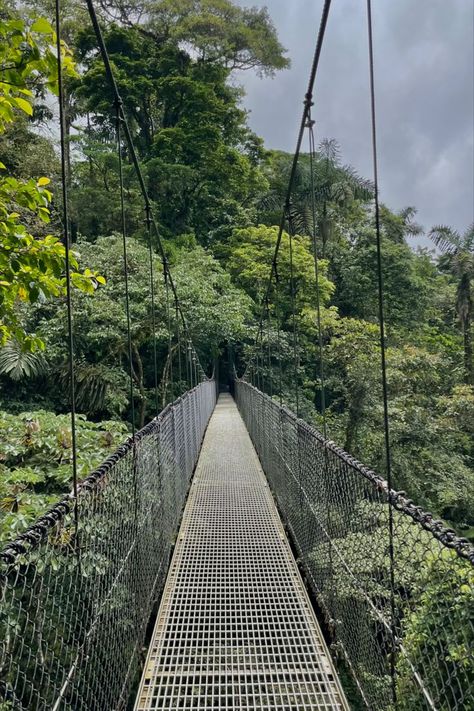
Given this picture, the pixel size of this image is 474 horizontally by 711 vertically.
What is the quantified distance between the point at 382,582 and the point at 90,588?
83cm

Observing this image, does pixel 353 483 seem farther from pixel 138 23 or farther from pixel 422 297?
pixel 138 23

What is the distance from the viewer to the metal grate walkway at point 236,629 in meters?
1.31

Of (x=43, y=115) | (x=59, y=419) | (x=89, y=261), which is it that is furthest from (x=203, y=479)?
(x=43, y=115)

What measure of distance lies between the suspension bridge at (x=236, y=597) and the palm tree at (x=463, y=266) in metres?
10.0

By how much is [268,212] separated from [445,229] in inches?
188

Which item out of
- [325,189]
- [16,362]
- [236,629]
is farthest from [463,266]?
[236,629]

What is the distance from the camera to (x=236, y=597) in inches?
73.2

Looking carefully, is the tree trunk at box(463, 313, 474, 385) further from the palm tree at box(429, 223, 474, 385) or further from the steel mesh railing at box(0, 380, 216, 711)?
the steel mesh railing at box(0, 380, 216, 711)

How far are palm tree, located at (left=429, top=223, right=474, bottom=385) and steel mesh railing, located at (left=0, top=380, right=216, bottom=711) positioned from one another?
10.5 metres

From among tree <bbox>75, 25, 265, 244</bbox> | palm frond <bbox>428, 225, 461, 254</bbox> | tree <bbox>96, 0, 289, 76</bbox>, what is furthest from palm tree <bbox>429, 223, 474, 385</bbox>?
tree <bbox>96, 0, 289, 76</bbox>

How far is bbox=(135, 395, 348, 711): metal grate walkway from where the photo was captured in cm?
131

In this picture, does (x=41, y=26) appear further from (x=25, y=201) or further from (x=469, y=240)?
(x=469, y=240)

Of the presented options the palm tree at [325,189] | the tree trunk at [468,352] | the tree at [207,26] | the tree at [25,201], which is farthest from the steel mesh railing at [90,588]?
the tree at [207,26]

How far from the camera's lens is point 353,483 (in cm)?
131
